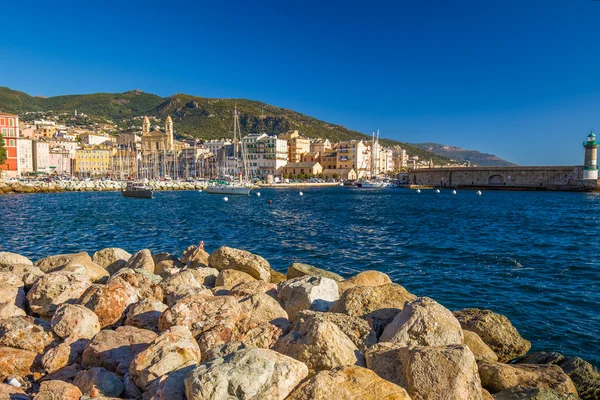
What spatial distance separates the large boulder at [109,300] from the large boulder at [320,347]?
9.80 ft

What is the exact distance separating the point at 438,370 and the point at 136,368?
324 cm

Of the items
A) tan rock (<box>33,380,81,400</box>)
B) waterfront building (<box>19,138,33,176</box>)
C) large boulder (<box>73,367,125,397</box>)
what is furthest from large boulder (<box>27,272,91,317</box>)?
waterfront building (<box>19,138,33,176</box>)

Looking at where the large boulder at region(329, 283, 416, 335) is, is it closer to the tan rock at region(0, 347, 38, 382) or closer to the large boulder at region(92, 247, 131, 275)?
the tan rock at region(0, 347, 38, 382)

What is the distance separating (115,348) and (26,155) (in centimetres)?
11519

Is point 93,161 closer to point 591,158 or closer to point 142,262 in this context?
point 591,158

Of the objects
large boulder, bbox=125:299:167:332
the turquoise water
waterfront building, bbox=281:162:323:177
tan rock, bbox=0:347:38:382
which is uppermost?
waterfront building, bbox=281:162:323:177

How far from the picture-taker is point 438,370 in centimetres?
453

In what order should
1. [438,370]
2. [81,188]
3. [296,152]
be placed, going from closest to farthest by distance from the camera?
[438,370] < [81,188] < [296,152]

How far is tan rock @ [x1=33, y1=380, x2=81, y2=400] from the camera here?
4.50m

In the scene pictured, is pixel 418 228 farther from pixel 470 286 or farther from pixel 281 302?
pixel 281 302

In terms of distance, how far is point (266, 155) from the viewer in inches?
5153

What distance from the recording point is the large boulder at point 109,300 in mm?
6870

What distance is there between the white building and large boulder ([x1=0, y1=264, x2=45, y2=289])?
4051 inches

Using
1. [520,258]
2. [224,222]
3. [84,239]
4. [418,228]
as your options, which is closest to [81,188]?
[224,222]
